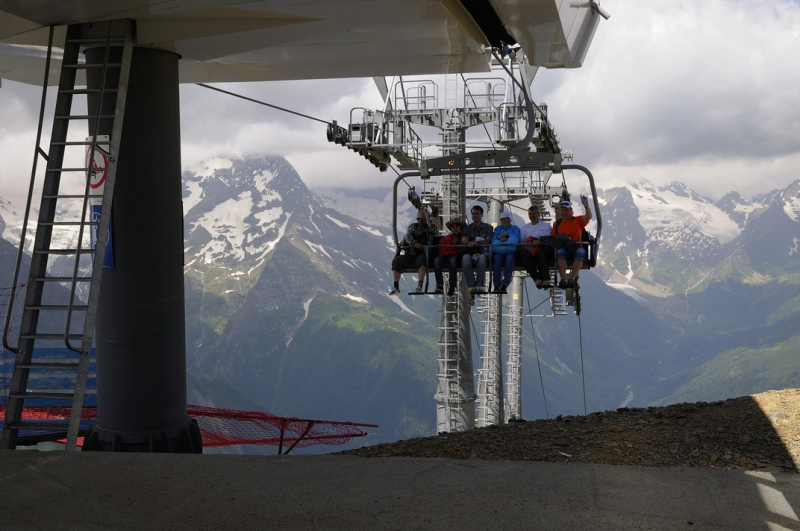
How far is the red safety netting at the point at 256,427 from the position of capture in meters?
12.2

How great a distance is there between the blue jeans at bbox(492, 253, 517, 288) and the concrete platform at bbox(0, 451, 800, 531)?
5.21m

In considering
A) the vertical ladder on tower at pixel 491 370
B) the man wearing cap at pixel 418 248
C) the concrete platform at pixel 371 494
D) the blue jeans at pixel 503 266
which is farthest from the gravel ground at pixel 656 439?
the vertical ladder on tower at pixel 491 370

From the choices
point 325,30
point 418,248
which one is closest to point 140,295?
point 325,30

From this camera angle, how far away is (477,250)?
12.3 meters

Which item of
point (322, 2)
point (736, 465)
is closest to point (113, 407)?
point (322, 2)

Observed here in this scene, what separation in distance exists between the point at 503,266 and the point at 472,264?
0.42 m

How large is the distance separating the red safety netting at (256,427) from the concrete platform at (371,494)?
5.00 metres

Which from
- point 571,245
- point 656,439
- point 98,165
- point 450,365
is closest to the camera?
point 656,439

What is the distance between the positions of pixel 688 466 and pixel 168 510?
12.8 ft

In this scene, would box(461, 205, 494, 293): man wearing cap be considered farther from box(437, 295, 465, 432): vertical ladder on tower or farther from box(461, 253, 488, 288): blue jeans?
box(437, 295, 465, 432): vertical ladder on tower

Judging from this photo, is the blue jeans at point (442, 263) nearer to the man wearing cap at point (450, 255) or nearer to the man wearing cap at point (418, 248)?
the man wearing cap at point (450, 255)

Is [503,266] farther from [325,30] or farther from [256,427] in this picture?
[256,427]

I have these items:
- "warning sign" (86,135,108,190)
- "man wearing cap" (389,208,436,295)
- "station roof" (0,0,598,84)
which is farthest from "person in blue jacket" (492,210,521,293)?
"warning sign" (86,135,108,190)

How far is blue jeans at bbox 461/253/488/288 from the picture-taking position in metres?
12.0
